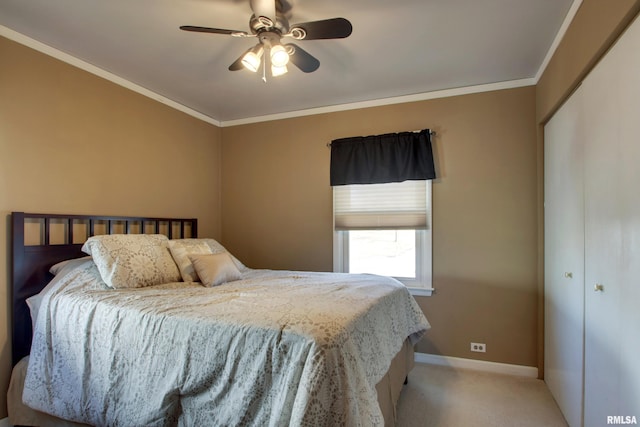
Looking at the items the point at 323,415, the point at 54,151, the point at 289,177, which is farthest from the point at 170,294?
the point at 289,177

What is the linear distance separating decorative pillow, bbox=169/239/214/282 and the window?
4.54 ft

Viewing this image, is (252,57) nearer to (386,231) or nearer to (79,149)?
(79,149)

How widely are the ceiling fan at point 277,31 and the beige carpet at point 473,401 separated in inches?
95.8

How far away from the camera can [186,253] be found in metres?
2.51

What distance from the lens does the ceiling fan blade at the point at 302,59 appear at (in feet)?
6.04

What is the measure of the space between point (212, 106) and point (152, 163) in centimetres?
90

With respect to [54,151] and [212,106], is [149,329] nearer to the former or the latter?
[54,151]

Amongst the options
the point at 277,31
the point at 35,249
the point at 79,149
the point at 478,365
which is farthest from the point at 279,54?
the point at 478,365

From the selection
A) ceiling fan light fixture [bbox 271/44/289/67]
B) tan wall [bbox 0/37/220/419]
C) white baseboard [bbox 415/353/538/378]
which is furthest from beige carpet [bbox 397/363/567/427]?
tan wall [bbox 0/37/220/419]

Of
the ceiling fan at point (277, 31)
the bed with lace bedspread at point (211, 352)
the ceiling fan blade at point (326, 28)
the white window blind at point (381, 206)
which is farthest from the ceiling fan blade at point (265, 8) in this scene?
the white window blind at point (381, 206)

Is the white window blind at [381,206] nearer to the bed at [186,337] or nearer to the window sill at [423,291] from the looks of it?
the window sill at [423,291]

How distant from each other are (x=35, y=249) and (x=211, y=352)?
1642 mm

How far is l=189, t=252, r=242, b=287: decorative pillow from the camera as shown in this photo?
2.32 m

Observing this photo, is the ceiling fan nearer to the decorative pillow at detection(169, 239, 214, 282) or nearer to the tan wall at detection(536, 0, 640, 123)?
the tan wall at detection(536, 0, 640, 123)
